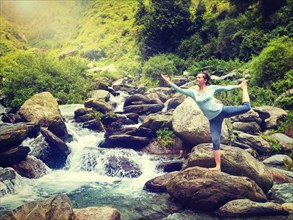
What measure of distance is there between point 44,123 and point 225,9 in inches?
1239

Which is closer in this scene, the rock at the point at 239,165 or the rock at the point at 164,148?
the rock at the point at 239,165

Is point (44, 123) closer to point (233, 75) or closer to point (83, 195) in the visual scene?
point (83, 195)

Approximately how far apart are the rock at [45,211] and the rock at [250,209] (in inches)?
169

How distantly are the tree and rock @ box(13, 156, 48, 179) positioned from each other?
95.8ft

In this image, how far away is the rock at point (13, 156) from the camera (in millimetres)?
12039

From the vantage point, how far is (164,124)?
16.1 m

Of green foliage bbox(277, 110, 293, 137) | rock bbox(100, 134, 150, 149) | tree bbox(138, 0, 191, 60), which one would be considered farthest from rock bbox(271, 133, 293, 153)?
tree bbox(138, 0, 191, 60)

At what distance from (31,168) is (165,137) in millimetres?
6867

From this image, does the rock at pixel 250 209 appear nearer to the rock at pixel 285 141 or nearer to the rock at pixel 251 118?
the rock at pixel 285 141

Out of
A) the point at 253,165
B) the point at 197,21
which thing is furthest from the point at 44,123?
the point at 197,21

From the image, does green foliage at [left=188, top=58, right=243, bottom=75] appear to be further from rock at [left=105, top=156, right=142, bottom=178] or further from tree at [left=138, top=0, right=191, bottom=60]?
rock at [left=105, top=156, right=142, bottom=178]

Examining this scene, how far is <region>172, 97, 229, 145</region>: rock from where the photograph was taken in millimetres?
12891

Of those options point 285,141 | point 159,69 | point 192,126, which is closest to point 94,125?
Result: point 192,126

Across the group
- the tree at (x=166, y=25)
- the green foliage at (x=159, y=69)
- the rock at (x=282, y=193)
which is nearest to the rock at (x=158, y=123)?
the rock at (x=282, y=193)
